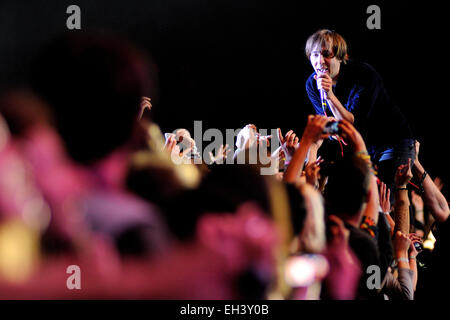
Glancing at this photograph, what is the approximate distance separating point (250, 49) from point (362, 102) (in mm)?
1684

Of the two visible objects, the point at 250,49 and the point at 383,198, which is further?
the point at 250,49

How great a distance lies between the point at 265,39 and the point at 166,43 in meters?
0.83

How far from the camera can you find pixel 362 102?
2.56 meters

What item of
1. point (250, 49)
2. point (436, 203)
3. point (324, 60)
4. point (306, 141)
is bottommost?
point (436, 203)

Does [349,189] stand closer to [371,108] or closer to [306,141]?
[306,141]

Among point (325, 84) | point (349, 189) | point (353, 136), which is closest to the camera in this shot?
point (349, 189)

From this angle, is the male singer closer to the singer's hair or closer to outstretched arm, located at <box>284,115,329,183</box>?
the singer's hair

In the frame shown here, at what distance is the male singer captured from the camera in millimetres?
2475

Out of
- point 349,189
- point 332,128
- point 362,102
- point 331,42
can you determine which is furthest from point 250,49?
point 349,189

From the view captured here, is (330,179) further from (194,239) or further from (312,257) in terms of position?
(194,239)

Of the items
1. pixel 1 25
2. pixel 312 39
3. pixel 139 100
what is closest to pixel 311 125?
pixel 139 100

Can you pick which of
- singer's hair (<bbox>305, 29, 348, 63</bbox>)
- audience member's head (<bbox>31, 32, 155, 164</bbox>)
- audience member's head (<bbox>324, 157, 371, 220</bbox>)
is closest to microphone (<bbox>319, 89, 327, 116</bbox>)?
singer's hair (<bbox>305, 29, 348, 63</bbox>)

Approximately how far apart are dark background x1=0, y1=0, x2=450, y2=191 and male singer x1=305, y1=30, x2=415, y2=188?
3.80 feet

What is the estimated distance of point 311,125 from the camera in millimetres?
1505
